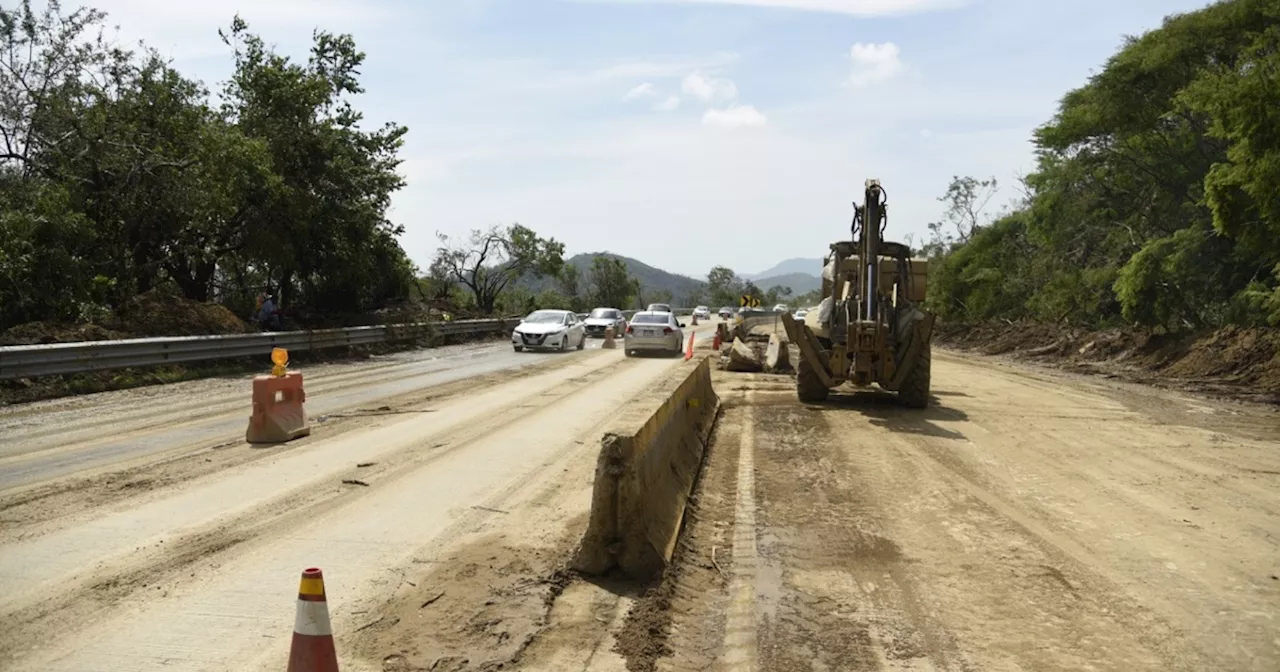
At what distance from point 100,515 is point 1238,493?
33.2 feet

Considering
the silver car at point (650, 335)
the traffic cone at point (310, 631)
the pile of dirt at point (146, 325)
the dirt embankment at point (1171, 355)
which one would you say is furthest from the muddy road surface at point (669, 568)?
the silver car at point (650, 335)

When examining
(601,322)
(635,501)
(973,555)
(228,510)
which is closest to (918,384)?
(973,555)

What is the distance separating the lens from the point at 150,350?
17.8 metres

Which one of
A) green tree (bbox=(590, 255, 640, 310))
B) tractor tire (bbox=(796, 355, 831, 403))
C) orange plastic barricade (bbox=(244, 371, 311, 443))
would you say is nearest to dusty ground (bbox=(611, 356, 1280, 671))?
tractor tire (bbox=(796, 355, 831, 403))

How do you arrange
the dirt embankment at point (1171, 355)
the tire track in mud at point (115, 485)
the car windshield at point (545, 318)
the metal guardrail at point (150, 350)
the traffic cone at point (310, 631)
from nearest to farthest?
the traffic cone at point (310, 631)
the tire track in mud at point (115, 485)
the metal guardrail at point (150, 350)
the dirt embankment at point (1171, 355)
the car windshield at point (545, 318)

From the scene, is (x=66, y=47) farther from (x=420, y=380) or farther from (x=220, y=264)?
(x=420, y=380)

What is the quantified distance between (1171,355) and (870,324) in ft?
45.2

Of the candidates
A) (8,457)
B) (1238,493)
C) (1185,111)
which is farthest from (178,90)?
(1185,111)

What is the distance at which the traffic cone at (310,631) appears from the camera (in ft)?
11.4

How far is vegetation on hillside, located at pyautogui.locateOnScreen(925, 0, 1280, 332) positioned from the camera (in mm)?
18047

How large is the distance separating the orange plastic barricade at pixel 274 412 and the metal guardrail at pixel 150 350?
6.63 metres

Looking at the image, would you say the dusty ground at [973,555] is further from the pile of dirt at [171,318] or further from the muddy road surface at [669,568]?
the pile of dirt at [171,318]

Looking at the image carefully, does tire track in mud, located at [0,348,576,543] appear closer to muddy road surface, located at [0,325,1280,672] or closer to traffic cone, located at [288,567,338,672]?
muddy road surface, located at [0,325,1280,672]

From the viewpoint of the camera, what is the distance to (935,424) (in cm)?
1330
